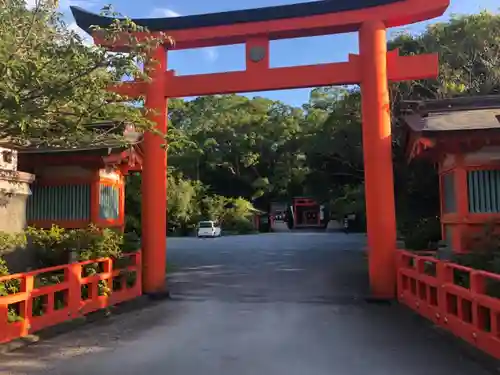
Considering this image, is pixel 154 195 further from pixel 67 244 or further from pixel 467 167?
pixel 467 167

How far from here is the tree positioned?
5527 mm

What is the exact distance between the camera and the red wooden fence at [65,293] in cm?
720

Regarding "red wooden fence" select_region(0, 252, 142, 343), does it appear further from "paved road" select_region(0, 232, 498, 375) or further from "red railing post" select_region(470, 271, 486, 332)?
"red railing post" select_region(470, 271, 486, 332)

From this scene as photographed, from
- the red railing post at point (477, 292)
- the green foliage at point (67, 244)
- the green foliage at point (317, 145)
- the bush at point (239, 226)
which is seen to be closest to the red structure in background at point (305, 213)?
the green foliage at point (317, 145)

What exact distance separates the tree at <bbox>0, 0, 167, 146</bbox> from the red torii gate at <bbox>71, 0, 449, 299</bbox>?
391cm

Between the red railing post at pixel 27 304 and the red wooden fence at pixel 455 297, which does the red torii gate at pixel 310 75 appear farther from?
the red railing post at pixel 27 304

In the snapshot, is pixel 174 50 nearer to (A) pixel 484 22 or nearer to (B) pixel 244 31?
(B) pixel 244 31

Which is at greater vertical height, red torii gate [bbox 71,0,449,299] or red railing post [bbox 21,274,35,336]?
red torii gate [bbox 71,0,449,299]

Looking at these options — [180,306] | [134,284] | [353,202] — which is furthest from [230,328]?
[353,202]

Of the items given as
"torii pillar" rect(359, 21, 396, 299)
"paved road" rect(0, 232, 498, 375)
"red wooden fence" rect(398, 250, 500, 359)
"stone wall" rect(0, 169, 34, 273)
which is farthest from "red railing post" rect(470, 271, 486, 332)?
"stone wall" rect(0, 169, 34, 273)

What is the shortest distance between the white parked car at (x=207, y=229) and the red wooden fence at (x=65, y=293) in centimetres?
3071

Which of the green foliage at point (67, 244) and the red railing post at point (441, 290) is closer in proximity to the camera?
the red railing post at point (441, 290)

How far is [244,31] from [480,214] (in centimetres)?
638

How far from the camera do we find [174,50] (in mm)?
12586
